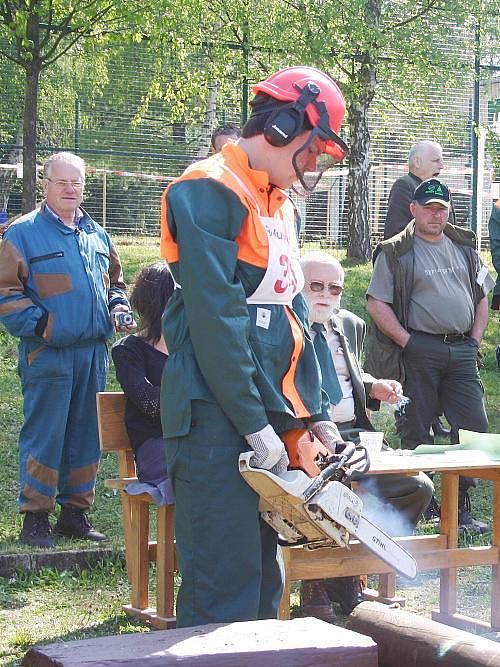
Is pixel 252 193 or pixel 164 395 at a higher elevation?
pixel 252 193

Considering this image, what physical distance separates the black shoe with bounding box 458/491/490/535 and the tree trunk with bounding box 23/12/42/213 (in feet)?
18.8

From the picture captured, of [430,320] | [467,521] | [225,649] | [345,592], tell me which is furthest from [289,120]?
[467,521]

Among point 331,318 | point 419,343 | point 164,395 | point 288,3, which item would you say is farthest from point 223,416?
point 288,3

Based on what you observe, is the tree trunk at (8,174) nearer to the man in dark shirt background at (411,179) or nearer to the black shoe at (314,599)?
the man in dark shirt background at (411,179)

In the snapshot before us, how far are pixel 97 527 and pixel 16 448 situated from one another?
171 cm

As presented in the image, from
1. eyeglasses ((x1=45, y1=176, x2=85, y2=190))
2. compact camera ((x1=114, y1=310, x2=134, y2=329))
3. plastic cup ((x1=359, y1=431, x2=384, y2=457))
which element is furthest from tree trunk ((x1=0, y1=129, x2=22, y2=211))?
plastic cup ((x1=359, y1=431, x2=384, y2=457))

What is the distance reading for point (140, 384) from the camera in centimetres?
509

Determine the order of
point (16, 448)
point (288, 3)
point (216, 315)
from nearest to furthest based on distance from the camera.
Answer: point (216, 315) → point (16, 448) → point (288, 3)

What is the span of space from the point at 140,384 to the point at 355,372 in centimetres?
109

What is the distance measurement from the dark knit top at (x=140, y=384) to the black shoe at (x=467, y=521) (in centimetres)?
238

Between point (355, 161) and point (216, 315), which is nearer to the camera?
point (216, 315)

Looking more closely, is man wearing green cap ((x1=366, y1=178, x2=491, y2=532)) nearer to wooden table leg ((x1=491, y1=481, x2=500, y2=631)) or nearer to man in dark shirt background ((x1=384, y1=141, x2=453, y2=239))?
wooden table leg ((x1=491, y1=481, x2=500, y2=631))

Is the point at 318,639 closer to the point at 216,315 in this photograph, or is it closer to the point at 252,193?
the point at 216,315

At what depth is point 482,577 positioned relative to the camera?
6.09 m
